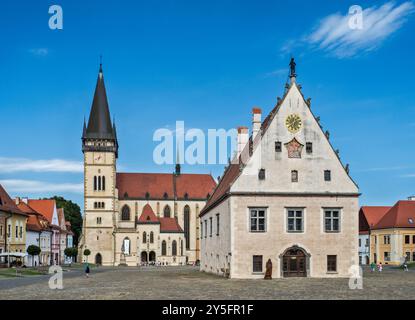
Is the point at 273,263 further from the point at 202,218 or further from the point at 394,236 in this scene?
the point at 394,236

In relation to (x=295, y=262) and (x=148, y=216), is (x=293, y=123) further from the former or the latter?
(x=148, y=216)

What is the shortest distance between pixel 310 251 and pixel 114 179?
231 ft

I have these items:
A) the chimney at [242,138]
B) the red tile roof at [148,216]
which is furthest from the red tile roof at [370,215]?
the chimney at [242,138]

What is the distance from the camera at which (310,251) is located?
1774 inches

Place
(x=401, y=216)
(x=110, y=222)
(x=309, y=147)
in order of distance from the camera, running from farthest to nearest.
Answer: (x=110, y=222) → (x=401, y=216) → (x=309, y=147)

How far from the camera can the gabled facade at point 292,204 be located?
4478 cm

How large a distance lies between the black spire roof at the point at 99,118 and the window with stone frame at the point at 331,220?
227ft

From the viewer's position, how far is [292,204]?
45.5 metres

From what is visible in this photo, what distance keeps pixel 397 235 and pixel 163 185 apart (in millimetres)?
49137

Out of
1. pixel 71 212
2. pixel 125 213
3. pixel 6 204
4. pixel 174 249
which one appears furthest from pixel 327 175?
pixel 71 212

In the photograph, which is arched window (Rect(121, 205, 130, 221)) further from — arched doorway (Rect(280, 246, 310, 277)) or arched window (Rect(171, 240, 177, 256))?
arched doorway (Rect(280, 246, 310, 277))

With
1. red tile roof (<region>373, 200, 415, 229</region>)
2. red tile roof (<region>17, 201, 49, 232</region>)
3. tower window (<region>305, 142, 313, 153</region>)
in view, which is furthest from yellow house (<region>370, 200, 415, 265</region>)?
red tile roof (<region>17, 201, 49, 232</region>)

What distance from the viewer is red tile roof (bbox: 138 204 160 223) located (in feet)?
365
